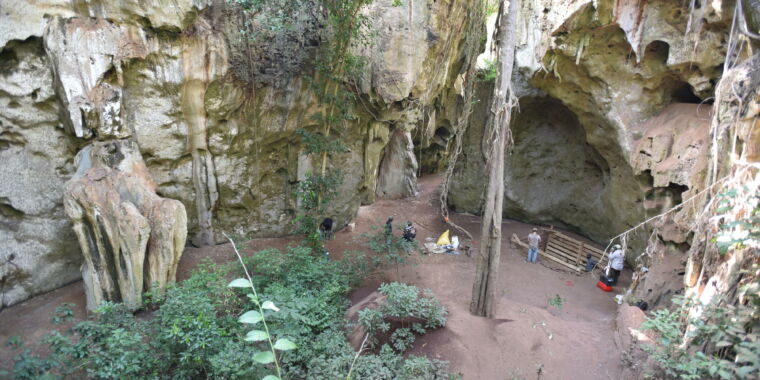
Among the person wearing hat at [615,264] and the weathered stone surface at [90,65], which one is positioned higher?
the weathered stone surface at [90,65]

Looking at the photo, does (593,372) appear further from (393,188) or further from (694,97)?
(393,188)

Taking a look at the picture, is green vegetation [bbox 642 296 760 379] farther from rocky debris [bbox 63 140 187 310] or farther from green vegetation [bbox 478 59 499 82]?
green vegetation [bbox 478 59 499 82]

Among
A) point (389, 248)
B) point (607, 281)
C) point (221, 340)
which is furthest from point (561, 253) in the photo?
point (221, 340)

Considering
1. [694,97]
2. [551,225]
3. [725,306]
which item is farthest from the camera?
[551,225]

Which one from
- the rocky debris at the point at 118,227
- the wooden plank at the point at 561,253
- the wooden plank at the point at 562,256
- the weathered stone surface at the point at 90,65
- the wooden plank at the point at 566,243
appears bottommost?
the wooden plank at the point at 562,256

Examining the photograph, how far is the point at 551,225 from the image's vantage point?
41.4 feet

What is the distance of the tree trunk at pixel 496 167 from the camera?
22.3 feet

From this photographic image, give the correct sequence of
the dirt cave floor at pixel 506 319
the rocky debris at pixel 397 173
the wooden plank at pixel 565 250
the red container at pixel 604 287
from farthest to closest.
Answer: the rocky debris at pixel 397 173, the wooden plank at pixel 565 250, the red container at pixel 604 287, the dirt cave floor at pixel 506 319

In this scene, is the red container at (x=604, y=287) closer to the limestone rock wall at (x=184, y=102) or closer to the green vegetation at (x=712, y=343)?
the green vegetation at (x=712, y=343)

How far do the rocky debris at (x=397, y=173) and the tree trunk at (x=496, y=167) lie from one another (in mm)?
10148

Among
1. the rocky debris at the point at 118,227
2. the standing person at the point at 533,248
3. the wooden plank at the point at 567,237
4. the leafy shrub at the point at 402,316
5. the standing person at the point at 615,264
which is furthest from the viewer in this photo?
the wooden plank at the point at 567,237

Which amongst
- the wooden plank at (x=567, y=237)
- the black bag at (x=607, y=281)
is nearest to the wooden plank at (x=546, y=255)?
the wooden plank at (x=567, y=237)

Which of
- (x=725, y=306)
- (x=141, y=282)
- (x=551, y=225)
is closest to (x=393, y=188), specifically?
(x=551, y=225)

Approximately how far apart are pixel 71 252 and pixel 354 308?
17.9 ft
